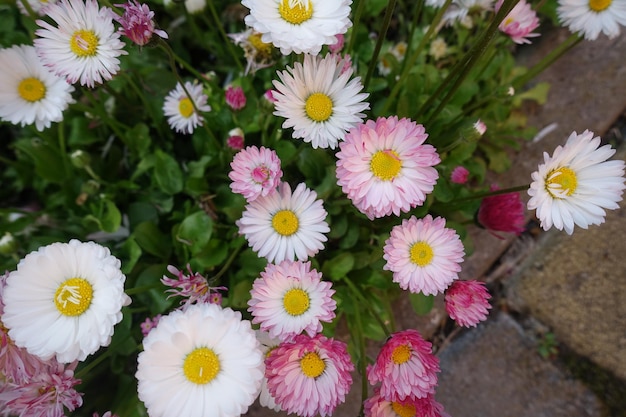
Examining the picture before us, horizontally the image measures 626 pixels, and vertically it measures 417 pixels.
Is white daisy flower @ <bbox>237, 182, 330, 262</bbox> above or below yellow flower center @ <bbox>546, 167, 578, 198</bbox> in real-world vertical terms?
below

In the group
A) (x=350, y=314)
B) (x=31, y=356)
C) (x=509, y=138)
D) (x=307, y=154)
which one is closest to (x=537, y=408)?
(x=350, y=314)

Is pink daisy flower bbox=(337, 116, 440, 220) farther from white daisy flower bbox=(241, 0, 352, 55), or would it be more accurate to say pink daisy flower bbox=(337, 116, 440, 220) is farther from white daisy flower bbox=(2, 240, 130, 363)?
white daisy flower bbox=(2, 240, 130, 363)

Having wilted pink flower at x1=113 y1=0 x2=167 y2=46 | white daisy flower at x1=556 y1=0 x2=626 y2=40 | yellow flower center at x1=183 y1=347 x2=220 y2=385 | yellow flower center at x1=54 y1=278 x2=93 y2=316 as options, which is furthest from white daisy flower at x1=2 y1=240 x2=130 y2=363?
white daisy flower at x1=556 y1=0 x2=626 y2=40

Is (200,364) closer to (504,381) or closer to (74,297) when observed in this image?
(74,297)

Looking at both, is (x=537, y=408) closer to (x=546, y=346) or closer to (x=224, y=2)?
(x=546, y=346)

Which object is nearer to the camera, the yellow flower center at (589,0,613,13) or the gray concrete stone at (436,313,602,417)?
the yellow flower center at (589,0,613,13)

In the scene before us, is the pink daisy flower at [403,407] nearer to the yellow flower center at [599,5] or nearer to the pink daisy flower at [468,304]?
Answer: the pink daisy flower at [468,304]

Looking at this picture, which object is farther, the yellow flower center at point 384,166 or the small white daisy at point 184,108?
the small white daisy at point 184,108

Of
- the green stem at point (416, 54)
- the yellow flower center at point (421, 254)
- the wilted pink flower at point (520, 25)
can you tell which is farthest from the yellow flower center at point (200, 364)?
the wilted pink flower at point (520, 25)
